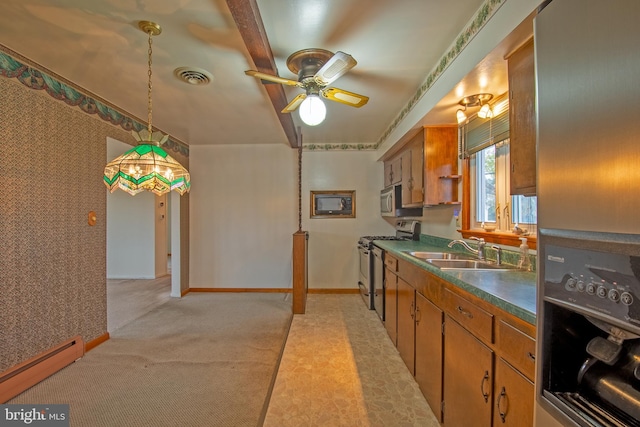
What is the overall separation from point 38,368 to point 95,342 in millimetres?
592

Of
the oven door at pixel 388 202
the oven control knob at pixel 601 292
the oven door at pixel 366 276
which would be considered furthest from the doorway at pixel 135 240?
the oven control knob at pixel 601 292

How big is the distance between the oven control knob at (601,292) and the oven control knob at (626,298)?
0.03 meters

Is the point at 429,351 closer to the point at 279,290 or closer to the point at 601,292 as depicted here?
the point at 601,292

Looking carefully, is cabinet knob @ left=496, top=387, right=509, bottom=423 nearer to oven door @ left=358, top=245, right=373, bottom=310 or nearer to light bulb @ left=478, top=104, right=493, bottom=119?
light bulb @ left=478, top=104, right=493, bottom=119

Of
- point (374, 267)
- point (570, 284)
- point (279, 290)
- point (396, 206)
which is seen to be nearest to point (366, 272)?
point (374, 267)

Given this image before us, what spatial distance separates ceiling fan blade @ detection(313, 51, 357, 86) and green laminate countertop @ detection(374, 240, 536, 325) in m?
1.33

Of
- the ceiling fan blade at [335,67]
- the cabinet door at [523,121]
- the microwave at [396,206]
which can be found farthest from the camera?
the microwave at [396,206]

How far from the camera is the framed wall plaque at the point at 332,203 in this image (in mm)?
4719

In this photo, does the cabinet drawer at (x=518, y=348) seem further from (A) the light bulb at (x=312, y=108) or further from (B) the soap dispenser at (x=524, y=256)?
(A) the light bulb at (x=312, y=108)

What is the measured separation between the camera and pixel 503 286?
1.33 m

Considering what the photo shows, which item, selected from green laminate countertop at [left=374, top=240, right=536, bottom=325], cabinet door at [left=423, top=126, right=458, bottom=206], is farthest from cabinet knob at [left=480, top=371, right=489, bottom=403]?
cabinet door at [left=423, top=126, right=458, bottom=206]

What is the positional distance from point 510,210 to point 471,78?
103 centimetres

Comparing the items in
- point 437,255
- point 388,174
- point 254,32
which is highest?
point 254,32

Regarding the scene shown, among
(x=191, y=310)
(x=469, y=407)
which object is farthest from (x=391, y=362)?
(x=191, y=310)
